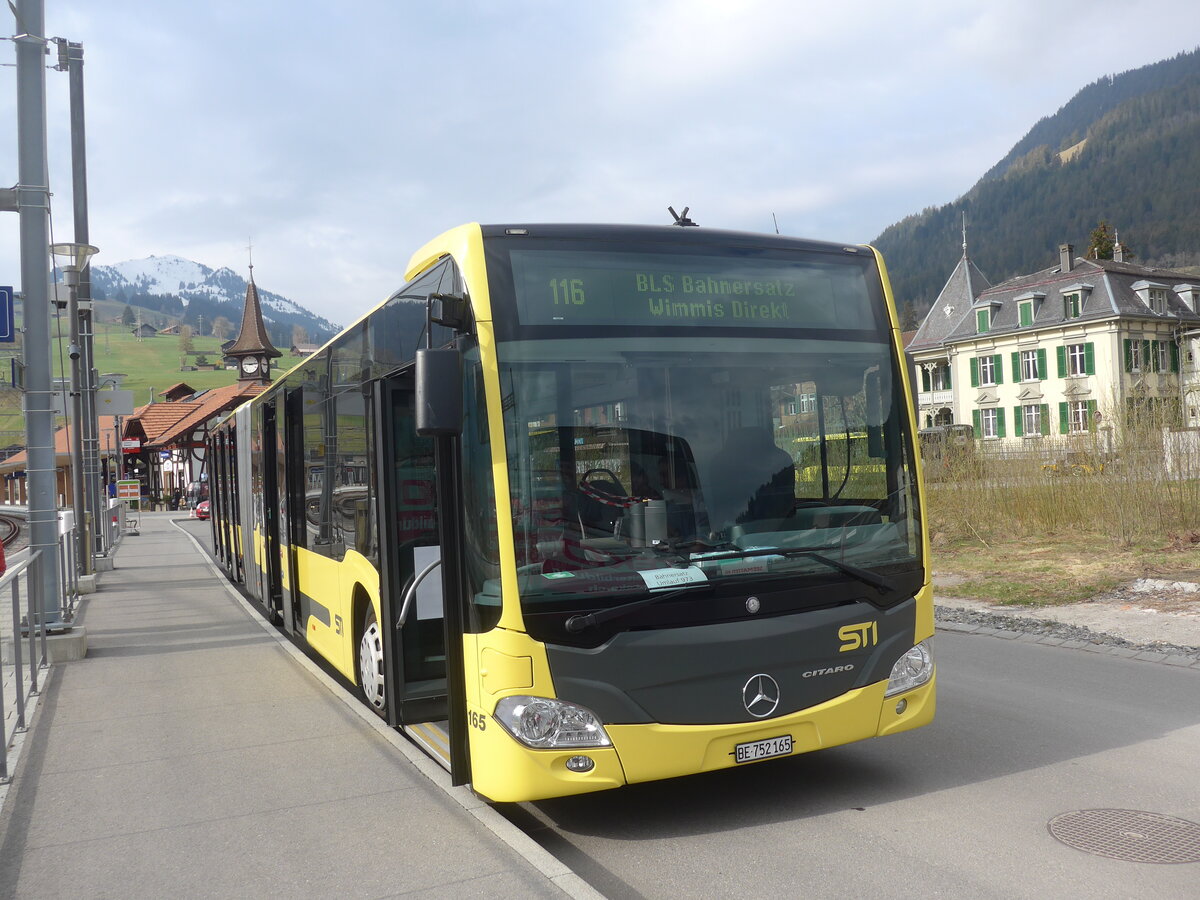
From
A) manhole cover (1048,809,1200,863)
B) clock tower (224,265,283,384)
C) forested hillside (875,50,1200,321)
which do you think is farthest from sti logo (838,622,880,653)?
forested hillside (875,50,1200,321)

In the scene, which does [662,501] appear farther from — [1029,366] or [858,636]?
[1029,366]

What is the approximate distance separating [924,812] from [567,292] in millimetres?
2930

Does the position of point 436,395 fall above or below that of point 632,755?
above

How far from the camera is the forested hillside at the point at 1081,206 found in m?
133

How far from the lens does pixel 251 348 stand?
84.4 metres

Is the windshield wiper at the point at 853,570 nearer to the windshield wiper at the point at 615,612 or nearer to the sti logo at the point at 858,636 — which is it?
the sti logo at the point at 858,636

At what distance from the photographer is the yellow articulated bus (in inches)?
192

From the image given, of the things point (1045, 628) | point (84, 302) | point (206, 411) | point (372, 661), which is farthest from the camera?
point (206, 411)

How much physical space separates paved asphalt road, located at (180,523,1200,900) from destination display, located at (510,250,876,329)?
2356 millimetres

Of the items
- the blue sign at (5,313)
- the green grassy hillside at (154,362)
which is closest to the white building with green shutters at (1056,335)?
the blue sign at (5,313)

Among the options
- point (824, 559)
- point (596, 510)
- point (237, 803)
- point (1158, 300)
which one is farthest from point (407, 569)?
point (1158, 300)

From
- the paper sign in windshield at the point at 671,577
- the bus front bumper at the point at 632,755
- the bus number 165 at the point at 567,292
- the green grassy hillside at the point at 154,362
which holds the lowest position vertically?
the bus front bumper at the point at 632,755

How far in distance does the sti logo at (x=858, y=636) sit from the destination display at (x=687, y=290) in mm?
1503

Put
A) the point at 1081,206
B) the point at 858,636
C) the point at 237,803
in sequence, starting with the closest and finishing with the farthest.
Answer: the point at 858,636 < the point at 237,803 < the point at 1081,206
